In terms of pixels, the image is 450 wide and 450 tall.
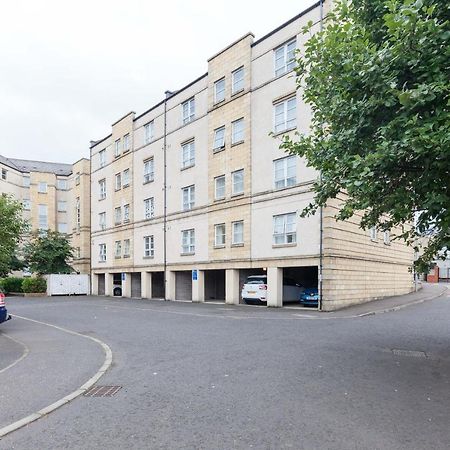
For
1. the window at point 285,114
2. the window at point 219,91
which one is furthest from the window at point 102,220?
the window at point 285,114

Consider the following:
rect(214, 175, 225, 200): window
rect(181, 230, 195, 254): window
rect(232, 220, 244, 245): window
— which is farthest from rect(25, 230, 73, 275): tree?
rect(232, 220, 244, 245): window

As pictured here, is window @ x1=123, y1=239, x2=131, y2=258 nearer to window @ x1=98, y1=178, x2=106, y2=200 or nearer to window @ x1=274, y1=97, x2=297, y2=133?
window @ x1=98, y1=178, x2=106, y2=200

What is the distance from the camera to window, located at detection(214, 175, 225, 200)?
86.5 feet

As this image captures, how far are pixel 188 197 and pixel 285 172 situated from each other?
8.83 meters

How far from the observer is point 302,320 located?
1577cm

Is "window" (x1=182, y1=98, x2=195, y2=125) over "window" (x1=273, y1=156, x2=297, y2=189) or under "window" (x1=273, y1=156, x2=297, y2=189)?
over

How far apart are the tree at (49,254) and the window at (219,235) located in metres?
21.8

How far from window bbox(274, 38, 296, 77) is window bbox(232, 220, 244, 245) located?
8548mm

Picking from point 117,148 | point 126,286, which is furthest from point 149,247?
point 117,148

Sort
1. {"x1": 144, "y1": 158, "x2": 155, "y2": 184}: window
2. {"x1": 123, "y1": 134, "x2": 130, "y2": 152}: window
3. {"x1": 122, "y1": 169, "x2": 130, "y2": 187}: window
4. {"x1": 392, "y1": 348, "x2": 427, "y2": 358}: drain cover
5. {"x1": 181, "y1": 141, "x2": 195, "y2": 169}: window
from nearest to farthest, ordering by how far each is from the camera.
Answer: {"x1": 392, "y1": 348, "x2": 427, "y2": 358}: drain cover → {"x1": 181, "y1": 141, "x2": 195, "y2": 169}: window → {"x1": 144, "y1": 158, "x2": 155, "y2": 184}: window → {"x1": 122, "y1": 169, "x2": 130, "y2": 187}: window → {"x1": 123, "y1": 134, "x2": 130, "y2": 152}: window

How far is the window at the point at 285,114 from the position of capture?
22203mm

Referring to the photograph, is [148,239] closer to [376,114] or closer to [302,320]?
[302,320]

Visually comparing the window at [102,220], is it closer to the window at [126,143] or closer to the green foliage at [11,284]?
the window at [126,143]

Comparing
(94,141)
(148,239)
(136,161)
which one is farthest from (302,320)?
(94,141)
